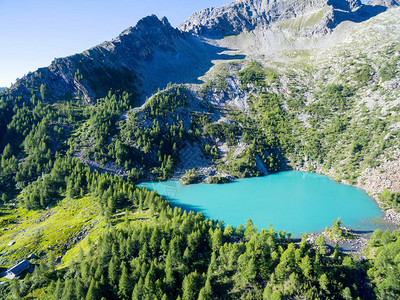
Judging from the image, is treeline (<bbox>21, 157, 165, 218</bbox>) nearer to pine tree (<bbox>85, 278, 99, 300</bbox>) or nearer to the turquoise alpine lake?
the turquoise alpine lake

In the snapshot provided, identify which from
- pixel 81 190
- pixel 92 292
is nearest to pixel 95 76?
pixel 81 190

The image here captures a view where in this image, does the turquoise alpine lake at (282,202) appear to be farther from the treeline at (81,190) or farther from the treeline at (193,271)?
the treeline at (193,271)

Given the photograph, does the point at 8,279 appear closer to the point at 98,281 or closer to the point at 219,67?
the point at 98,281

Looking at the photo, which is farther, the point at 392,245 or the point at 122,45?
the point at 122,45

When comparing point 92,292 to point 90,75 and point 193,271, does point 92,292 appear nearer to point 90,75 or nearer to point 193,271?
point 193,271

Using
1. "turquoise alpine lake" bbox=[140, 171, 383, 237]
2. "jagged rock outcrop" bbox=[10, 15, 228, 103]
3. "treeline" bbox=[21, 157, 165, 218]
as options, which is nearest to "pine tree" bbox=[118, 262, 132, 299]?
"treeline" bbox=[21, 157, 165, 218]

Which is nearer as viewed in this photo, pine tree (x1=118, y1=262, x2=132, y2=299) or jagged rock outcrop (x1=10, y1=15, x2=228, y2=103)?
pine tree (x1=118, y1=262, x2=132, y2=299)

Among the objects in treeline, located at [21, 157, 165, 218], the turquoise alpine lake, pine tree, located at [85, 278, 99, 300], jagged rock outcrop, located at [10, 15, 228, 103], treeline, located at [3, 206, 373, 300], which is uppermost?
jagged rock outcrop, located at [10, 15, 228, 103]

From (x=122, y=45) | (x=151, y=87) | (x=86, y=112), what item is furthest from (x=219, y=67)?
(x=86, y=112)
